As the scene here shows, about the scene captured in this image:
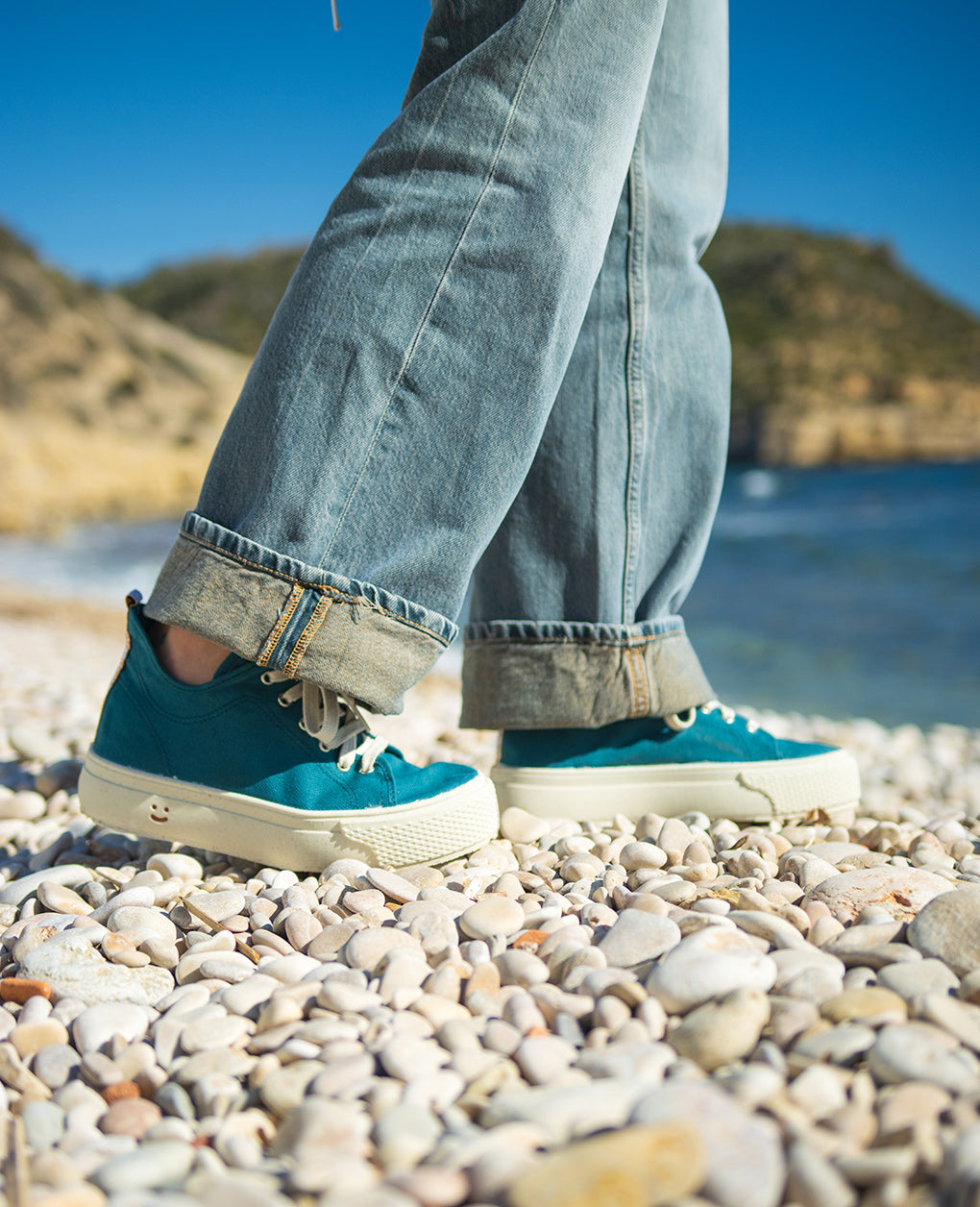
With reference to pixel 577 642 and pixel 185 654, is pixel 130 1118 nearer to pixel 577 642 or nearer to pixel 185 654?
pixel 185 654

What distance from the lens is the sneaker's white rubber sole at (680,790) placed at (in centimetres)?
142

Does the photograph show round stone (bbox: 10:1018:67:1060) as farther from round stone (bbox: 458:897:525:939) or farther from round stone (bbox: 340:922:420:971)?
round stone (bbox: 458:897:525:939)

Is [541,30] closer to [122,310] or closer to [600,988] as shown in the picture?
[600,988]

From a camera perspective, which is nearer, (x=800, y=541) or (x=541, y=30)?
(x=541, y=30)

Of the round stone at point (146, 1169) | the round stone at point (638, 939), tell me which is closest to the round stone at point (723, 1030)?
the round stone at point (638, 939)

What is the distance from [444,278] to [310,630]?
1.45ft

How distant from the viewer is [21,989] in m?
0.88

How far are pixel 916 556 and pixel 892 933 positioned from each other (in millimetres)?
11624

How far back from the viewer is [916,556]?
37.1 feet

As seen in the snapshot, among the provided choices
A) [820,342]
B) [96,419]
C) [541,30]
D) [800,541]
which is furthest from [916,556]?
[820,342]

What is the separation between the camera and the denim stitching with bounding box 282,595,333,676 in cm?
103

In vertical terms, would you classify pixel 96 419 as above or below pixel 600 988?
above

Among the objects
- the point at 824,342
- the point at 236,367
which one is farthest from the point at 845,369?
the point at 236,367

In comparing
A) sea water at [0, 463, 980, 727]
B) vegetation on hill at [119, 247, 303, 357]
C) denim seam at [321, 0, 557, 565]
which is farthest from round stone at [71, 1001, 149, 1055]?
vegetation on hill at [119, 247, 303, 357]
